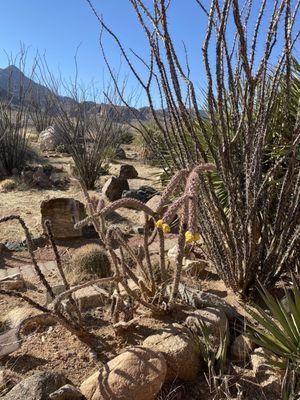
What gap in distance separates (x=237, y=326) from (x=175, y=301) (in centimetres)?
43

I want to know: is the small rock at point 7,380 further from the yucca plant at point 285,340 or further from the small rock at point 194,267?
the small rock at point 194,267

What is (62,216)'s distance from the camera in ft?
20.4

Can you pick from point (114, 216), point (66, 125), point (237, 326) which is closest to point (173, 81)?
point (237, 326)

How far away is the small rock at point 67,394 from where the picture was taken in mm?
2165

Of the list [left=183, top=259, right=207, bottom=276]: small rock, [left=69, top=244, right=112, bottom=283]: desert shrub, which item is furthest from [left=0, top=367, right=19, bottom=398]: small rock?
[left=183, top=259, right=207, bottom=276]: small rock

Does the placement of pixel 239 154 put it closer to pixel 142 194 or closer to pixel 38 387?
pixel 38 387

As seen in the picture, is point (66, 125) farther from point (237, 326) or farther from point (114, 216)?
point (237, 326)

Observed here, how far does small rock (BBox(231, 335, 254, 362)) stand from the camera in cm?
267

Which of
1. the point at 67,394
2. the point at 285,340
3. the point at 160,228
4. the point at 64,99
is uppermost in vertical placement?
the point at 64,99

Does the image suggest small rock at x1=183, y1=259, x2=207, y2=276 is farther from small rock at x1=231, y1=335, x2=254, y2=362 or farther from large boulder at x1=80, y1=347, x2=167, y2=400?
large boulder at x1=80, y1=347, x2=167, y2=400

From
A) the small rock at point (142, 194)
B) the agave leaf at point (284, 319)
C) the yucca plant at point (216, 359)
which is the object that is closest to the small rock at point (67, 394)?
the yucca plant at point (216, 359)

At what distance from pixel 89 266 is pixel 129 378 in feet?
6.80

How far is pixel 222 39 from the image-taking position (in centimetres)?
296

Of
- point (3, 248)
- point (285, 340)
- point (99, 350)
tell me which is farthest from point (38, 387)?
point (3, 248)
